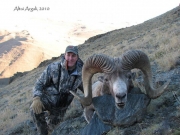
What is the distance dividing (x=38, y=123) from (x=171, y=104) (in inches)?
120

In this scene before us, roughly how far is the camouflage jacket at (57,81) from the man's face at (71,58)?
162mm

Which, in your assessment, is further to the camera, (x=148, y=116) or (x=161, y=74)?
(x=161, y=74)

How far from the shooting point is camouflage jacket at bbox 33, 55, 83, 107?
6219 mm

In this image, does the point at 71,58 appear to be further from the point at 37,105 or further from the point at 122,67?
the point at 122,67

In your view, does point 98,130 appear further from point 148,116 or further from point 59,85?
point 59,85

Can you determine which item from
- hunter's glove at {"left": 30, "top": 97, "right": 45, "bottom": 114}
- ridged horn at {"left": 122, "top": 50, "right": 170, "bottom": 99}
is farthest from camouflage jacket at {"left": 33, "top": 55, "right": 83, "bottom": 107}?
ridged horn at {"left": 122, "top": 50, "right": 170, "bottom": 99}

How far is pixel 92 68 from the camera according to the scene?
5.29m

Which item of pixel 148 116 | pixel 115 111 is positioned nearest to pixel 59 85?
pixel 115 111

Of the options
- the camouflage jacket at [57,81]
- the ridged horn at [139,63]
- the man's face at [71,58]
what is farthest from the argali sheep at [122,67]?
the camouflage jacket at [57,81]

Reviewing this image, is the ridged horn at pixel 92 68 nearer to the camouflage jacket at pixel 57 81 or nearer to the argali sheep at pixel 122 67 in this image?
the argali sheep at pixel 122 67

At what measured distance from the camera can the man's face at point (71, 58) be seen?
19.8 feet

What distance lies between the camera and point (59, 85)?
6.29 meters

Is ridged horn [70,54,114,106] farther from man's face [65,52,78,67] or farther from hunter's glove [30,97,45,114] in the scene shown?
hunter's glove [30,97,45,114]

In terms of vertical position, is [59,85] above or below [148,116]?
above
